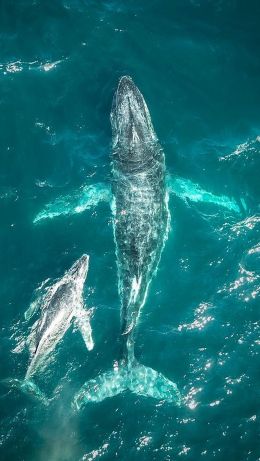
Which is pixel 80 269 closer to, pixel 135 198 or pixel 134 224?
pixel 134 224

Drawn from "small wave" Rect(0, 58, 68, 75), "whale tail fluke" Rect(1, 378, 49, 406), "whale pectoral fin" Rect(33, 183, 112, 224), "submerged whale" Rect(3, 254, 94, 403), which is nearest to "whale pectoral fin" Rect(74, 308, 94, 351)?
"submerged whale" Rect(3, 254, 94, 403)

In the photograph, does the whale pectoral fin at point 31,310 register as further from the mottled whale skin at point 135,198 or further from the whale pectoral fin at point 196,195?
the whale pectoral fin at point 196,195

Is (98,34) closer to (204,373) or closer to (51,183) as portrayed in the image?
(51,183)

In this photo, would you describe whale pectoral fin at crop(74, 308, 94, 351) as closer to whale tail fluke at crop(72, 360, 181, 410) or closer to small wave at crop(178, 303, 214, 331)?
whale tail fluke at crop(72, 360, 181, 410)

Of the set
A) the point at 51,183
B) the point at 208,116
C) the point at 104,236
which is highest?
the point at 208,116

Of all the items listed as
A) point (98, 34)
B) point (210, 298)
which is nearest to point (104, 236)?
point (210, 298)

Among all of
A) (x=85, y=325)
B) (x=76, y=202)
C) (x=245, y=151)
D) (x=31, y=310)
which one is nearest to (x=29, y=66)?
(x=76, y=202)
